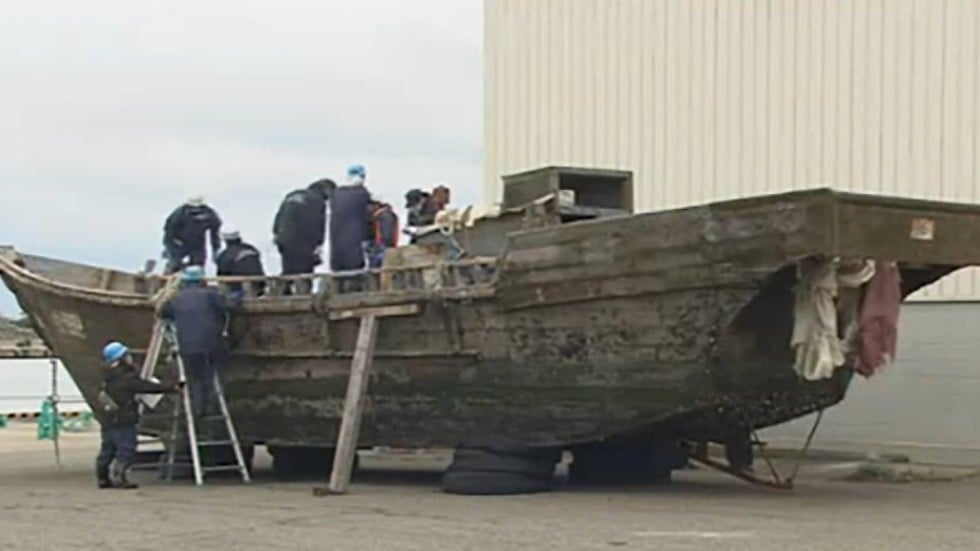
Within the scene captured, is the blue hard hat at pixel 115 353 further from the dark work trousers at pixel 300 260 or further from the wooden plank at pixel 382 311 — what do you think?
the wooden plank at pixel 382 311

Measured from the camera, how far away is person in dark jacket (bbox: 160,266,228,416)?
17.4 m

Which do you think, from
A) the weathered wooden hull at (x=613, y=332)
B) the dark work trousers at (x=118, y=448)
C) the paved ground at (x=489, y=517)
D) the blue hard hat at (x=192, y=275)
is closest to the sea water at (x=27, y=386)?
the blue hard hat at (x=192, y=275)

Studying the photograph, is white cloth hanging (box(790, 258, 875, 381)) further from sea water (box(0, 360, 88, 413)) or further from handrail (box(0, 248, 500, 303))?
sea water (box(0, 360, 88, 413))

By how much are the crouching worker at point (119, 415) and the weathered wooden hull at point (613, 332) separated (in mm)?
1431

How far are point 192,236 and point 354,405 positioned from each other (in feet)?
12.8

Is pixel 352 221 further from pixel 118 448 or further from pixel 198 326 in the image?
pixel 118 448

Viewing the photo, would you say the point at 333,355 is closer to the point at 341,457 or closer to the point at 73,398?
the point at 341,457

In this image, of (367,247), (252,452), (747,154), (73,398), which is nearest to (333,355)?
(367,247)

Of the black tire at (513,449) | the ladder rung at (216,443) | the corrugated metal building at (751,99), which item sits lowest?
the ladder rung at (216,443)

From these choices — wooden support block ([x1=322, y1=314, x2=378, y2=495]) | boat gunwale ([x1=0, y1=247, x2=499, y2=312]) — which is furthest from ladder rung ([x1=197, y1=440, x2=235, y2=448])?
wooden support block ([x1=322, y1=314, x2=378, y2=495])

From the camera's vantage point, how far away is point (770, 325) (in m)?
14.5

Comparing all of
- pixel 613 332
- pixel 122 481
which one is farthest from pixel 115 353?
pixel 613 332

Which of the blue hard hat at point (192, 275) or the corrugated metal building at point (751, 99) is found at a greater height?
the corrugated metal building at point (751, 99)

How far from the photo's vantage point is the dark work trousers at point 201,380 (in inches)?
695
